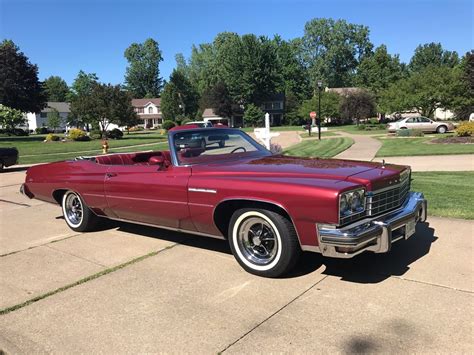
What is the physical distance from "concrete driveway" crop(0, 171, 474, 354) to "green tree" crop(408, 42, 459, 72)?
12779 cm

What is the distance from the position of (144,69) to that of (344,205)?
120 metres

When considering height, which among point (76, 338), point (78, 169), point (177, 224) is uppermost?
point (78, 169)

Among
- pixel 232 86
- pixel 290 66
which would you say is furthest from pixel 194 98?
pixel 290 66

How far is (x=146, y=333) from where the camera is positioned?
3.34 metres

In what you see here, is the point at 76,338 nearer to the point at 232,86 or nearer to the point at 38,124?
the point at 232,86

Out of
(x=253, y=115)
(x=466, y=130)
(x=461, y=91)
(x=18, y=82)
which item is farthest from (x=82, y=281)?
(x=253, y=115)

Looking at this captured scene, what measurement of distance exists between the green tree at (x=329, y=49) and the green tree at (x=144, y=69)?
3984 centimetres

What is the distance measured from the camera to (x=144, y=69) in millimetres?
116938

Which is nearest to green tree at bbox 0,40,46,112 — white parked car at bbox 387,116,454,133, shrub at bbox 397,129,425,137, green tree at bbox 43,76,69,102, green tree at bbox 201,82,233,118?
green tree at bbox 201,82,233,118

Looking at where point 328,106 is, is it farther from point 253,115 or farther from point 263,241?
point 263,241

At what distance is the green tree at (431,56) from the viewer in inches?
4734

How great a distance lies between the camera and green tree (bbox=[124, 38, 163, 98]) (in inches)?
4518

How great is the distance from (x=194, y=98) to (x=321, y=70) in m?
29.6

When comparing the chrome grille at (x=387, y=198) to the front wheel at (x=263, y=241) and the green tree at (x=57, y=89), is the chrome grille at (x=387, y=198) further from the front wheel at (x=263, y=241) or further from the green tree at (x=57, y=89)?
the green tree at (x=57, y=89)
